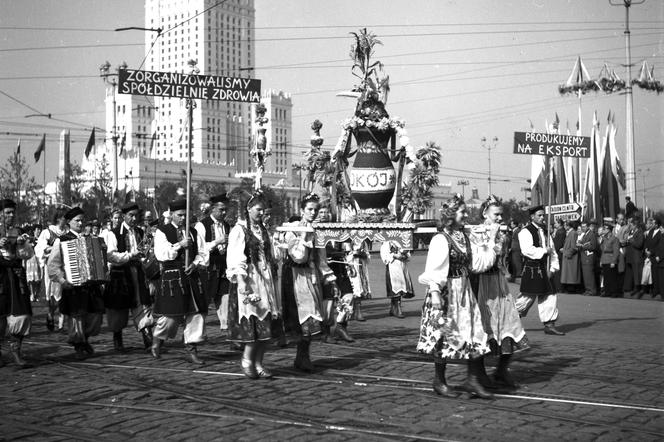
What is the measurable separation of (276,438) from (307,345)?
2950 millimetres

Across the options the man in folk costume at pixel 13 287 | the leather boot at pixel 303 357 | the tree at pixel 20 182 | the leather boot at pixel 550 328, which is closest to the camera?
the leather boot at pixel 303 357

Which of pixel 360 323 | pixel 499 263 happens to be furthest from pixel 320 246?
pixel 360 323

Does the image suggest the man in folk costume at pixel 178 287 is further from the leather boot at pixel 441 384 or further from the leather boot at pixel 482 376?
the leather boot at pixel 482 376

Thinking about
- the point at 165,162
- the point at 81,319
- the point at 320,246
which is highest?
the point at 165,162

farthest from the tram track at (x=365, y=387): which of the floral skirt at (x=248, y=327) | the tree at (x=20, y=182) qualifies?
the tree at (x=20, y=182)

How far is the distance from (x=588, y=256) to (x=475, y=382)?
1454cm

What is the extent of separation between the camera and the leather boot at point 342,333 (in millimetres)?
11812

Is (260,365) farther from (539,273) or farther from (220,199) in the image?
(539,273)

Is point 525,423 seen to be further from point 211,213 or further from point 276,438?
point 211,213

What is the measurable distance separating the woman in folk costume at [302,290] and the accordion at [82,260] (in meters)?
2.84

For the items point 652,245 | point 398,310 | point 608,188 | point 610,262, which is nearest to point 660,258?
point 652,245

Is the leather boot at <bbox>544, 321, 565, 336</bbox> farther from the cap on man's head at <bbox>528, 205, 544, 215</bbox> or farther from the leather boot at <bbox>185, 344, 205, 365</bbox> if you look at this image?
the leather boot at <bbox>185, 344, 205, 365</bbox>

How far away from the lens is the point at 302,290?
9102 mm

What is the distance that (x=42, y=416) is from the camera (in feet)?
23.7
